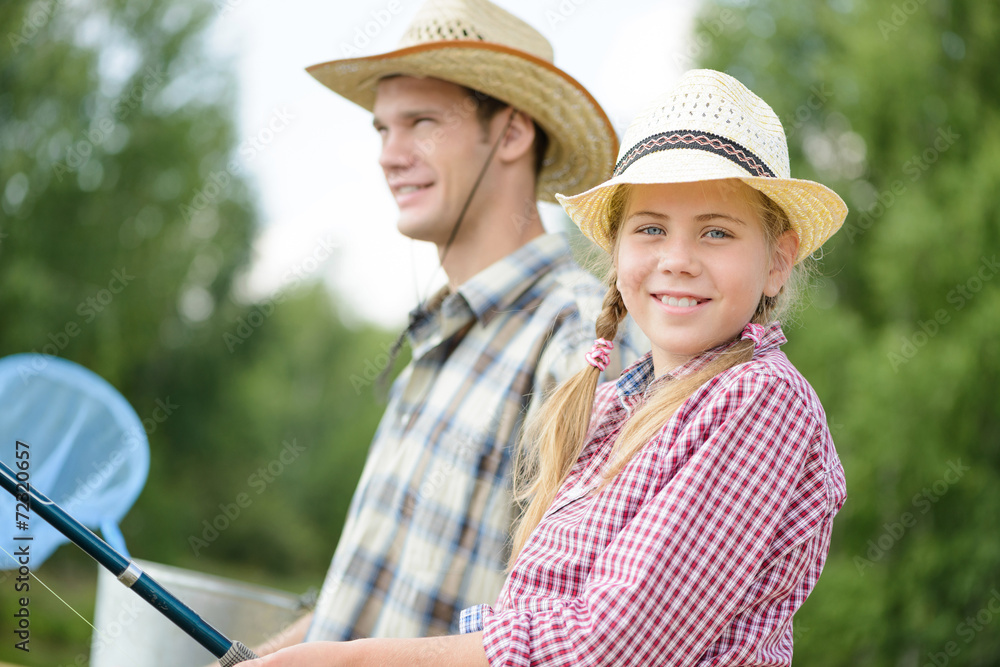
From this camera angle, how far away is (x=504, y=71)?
2482 millimetres

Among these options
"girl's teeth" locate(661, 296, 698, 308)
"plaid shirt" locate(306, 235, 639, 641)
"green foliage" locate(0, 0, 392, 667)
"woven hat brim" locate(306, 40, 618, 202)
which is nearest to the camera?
"girl's teeth" locate(661, 296, 698, 308)

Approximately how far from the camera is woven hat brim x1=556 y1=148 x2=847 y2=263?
1345 mm

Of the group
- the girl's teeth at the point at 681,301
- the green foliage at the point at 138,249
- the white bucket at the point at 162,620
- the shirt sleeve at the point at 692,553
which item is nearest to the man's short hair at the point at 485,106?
the girl's teeth at the point at 681,301

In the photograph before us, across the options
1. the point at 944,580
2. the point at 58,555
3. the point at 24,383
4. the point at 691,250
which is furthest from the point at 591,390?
the point at 58,555

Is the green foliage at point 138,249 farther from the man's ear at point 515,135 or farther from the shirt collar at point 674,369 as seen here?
the shirt collar at point 674,369

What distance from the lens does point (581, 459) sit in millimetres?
1556

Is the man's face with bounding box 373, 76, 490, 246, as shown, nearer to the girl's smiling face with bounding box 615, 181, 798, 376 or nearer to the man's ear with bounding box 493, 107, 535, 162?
the man's ear with bounding box 493, 107, 535, 162

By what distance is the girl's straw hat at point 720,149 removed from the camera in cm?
136

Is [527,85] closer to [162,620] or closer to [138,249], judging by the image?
[162,620]

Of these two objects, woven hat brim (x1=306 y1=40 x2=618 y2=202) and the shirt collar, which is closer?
the shirt collar

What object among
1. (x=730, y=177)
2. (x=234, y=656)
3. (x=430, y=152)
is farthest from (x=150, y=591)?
(x=430, y=152)

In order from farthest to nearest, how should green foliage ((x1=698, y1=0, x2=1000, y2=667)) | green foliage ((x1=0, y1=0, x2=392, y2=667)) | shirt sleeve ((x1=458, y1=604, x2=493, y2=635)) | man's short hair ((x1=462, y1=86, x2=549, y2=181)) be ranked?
green foliage ((x1=0, y1=0, x2=392, y2=667)) → green foliage ((x1=698, y1=0, x2=1000, y2=667)) → man's short hair ((x1=462, y1=86, x2=549, y2=181)) → shirt sleeve ((x1=458, y1=604, x2=493, y2=635))

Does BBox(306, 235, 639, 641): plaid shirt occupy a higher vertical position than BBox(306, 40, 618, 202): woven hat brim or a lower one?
lower

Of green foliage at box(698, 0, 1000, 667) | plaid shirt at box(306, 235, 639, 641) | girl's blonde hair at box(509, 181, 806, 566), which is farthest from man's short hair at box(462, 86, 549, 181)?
green foliage at box(698, 0, 1000, 667)
